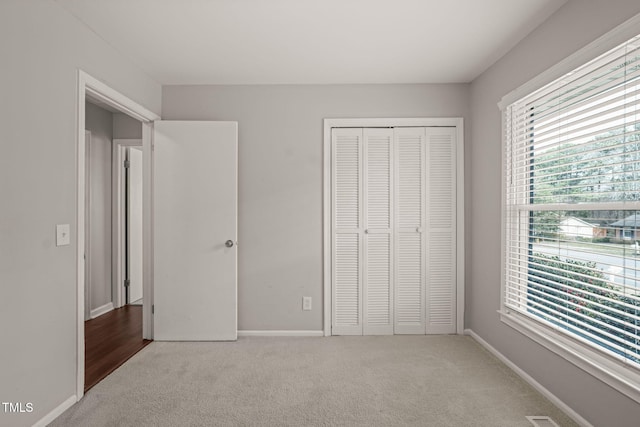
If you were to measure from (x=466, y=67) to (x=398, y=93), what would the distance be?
64 cm

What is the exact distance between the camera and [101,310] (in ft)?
13.6

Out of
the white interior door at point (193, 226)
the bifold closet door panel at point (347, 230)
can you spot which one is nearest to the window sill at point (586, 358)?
the bifold closet door panel at point (347, 230)

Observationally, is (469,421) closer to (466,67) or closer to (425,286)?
(425,286)

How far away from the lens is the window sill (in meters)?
1.68

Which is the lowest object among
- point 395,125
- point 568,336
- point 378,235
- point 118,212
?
point 568,336

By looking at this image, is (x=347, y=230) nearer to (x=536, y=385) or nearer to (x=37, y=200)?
(x=536, y=385)

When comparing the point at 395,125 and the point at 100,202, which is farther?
the point at 100,202

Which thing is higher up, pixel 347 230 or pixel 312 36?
pixel 312 36

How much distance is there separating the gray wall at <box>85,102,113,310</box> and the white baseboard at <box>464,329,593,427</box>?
4203 millimetres

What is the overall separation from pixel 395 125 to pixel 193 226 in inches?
85.0

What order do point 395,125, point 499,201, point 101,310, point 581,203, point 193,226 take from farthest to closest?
point 101,310, point 395,125, point 193,226, point 499,201, point 581,203

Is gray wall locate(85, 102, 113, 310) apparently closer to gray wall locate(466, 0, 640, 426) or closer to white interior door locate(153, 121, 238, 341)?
white interior door locate(153, 121, 238, 341)

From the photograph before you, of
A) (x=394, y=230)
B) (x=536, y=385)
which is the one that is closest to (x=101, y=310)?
(x=394, y=230)

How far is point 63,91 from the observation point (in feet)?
6.94
